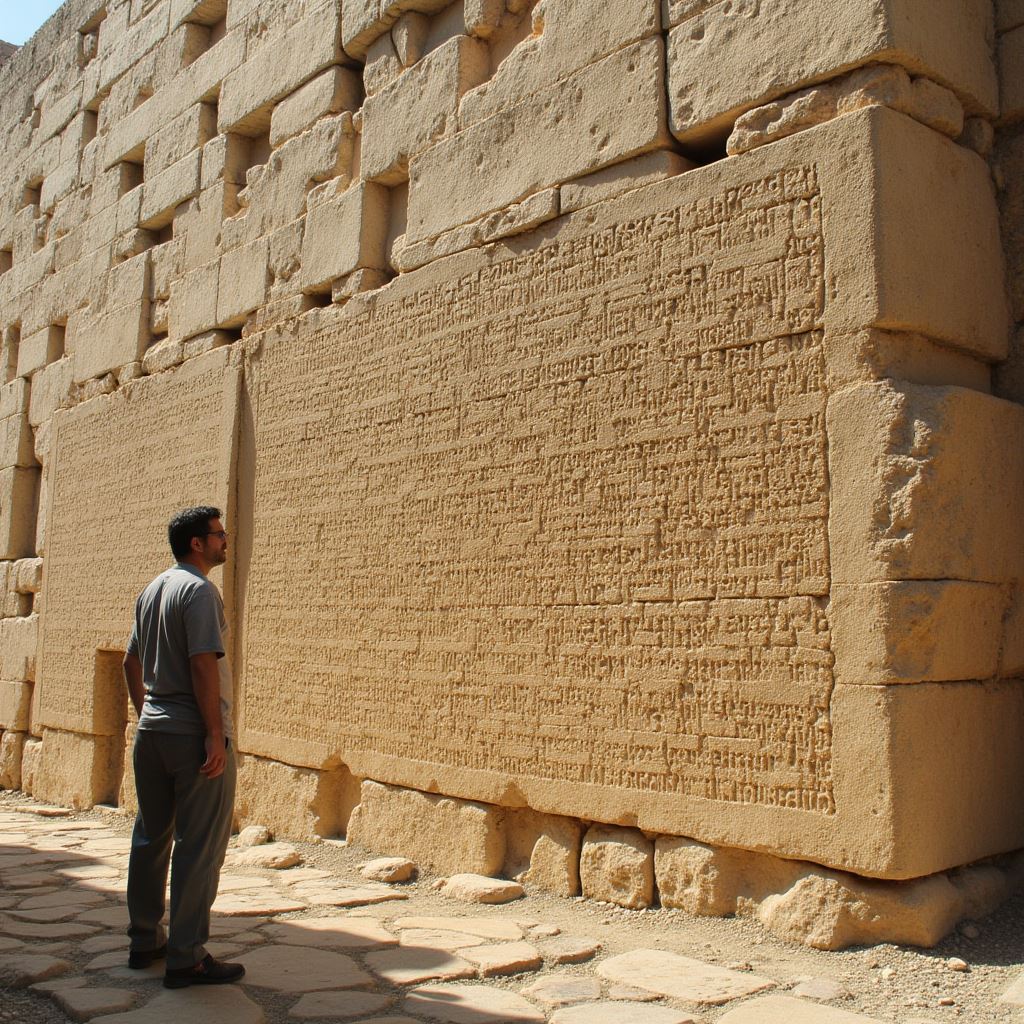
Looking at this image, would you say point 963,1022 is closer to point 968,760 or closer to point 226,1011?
point 968,760

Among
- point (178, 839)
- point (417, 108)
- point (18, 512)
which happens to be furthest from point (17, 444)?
point (178, 839)

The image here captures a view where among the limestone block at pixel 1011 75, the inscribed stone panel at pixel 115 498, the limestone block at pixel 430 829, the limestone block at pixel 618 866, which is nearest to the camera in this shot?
the limestone block at pixel 618 866

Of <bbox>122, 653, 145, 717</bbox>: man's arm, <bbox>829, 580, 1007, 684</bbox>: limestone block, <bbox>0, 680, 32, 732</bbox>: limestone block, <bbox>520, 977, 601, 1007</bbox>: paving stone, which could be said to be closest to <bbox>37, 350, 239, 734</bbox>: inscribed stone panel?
<bbox>0, 680, 32, 732</bbox>: limestone block

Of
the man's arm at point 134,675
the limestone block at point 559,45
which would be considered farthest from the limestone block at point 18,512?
the man's arm at point 134,675

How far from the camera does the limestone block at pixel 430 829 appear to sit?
450 cm

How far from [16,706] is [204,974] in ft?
18.1

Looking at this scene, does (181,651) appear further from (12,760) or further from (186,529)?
(12,760)

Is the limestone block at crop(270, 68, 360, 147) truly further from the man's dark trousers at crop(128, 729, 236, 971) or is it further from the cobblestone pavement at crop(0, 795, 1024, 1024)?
the cobblestone pavement at crop(0, 795, 1024, 1024)

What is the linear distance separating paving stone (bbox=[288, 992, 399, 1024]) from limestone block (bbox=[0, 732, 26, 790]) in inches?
221

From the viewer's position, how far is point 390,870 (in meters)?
4.69

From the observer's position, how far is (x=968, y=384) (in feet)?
12.8

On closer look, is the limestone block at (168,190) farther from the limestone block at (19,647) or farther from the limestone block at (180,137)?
the limestone block at (19,647)

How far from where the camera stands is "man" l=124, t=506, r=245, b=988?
3.23 metres

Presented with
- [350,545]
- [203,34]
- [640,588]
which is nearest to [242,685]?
[350,545]
